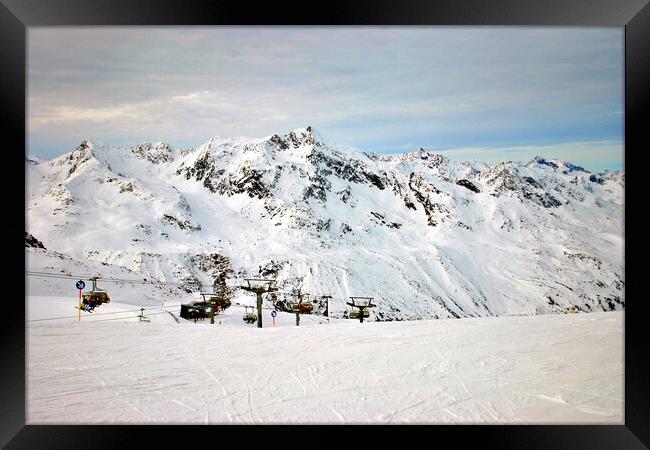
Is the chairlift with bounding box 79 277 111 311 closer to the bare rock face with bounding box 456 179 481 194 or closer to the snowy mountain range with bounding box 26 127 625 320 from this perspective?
the snowy mountain range with bounding box 26 127 625 320

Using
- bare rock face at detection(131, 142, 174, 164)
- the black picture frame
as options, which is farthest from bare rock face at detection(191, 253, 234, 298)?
the black picture frame

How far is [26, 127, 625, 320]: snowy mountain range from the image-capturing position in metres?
63.0

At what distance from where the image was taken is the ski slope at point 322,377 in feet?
16.0

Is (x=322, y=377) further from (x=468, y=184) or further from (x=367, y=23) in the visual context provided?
(x=468, y=184)

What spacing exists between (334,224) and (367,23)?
97.5 meters

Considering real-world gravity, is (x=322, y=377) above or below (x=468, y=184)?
below

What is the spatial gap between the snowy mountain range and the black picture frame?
76.1ft

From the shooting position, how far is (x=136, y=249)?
68.1 m

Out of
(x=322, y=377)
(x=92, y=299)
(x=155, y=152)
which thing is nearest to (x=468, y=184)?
(x=155, y=152)

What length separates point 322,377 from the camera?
559cm
